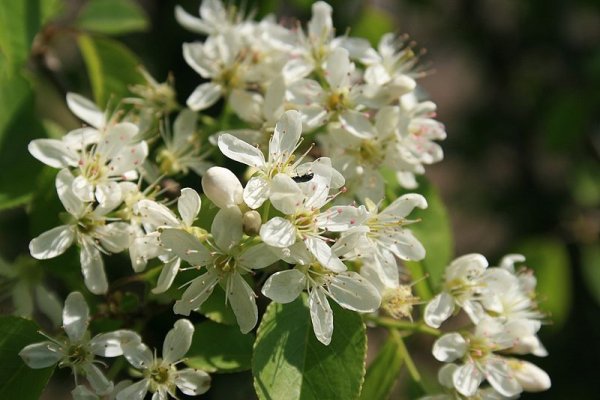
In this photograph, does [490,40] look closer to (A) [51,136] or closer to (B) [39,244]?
(A) [51,136]

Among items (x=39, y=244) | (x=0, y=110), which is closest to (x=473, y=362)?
(x=39, y=244)

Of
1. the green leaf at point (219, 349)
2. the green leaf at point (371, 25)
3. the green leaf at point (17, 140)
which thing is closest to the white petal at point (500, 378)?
the green leaf at point (219, 349)

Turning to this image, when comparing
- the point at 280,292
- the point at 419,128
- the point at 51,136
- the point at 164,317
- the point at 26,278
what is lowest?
the point at 164,317

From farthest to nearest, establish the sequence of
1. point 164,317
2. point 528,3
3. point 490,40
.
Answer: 1. point 490,40
2. point 528,3
3. point 164,317

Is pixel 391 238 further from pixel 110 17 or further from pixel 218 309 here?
pixel 110 17

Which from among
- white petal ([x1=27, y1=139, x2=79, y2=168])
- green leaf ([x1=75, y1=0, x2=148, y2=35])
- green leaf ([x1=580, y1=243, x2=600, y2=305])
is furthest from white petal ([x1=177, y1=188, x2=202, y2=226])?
green leaf ([x1=580, y1=243, x2=600, y2=305])

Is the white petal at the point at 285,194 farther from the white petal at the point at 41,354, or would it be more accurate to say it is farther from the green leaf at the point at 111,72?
the green leaf at the point at 111,72

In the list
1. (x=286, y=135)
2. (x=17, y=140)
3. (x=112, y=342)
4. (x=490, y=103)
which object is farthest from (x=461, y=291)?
(x=490, y=103)

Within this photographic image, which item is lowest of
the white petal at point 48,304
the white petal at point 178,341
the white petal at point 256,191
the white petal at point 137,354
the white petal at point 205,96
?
the white petal at point 48,304
